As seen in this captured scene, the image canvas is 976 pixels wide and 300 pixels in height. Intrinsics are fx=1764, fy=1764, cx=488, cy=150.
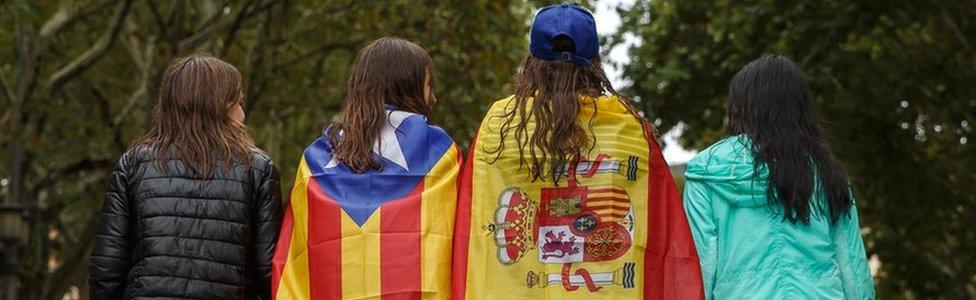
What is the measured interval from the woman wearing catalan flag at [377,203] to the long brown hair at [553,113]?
245 millimetres

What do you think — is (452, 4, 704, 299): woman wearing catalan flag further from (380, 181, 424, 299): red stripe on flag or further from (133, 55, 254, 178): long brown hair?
(133, 55, 254, 178): long brown hair

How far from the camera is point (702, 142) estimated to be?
57.6ft

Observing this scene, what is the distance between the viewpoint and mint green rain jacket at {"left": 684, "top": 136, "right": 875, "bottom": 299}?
5.36 m

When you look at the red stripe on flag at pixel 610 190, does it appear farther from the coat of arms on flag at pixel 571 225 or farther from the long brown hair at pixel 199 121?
the long brown hair at pixel 199 121

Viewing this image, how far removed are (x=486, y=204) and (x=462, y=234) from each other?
0.12m

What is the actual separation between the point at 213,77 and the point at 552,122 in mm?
1101

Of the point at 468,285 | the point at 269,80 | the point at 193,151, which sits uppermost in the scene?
the point at 269,80

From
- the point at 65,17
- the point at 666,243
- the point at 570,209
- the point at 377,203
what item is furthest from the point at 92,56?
the point at 666,243

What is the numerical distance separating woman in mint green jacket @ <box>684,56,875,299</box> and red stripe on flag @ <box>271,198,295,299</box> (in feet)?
4.05

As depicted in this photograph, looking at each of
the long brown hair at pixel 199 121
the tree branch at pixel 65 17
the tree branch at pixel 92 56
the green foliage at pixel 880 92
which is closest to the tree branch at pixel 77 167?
the tree branch at pixel 92 56

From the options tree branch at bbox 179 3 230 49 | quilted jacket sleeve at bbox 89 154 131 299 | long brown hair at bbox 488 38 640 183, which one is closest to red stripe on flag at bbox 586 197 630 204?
long brown hair at bbox 488 38 640 183

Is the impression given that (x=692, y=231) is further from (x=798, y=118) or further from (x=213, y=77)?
(x=213, y=77)

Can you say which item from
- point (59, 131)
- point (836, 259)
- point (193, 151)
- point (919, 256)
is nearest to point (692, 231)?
point (836, 259)

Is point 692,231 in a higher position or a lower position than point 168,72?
lower
